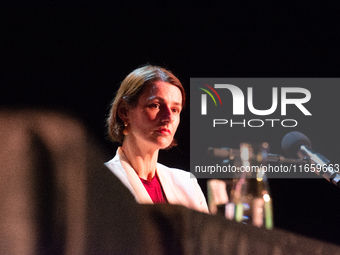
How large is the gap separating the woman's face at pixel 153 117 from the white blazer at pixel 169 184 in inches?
7.1

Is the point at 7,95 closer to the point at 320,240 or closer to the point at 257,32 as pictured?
the point at 257,32

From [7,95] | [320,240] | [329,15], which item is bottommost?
[320,240]

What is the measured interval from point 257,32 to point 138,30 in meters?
1.00

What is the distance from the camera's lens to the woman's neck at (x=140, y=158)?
7.89 feet

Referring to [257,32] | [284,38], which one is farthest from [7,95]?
[284,38]

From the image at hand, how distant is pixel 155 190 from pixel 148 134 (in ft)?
1.34

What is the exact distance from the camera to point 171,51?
8.79ft

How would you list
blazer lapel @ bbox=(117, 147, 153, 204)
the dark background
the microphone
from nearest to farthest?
1. the microphone
2. blazer lapel @ bbox=(117, 147, 153, 204)
3. the dark background

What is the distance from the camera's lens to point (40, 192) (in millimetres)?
2383

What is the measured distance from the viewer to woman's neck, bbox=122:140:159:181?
7.89ft

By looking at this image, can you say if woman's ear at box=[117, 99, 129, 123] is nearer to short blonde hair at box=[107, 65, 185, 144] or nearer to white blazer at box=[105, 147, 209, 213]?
short blonde hair at box=[107, 65, 185, 144]

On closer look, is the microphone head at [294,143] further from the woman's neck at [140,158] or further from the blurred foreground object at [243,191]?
the woman's neck at [140,158]

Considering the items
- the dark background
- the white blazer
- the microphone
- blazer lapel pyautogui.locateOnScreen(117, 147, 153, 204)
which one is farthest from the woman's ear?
the microphone

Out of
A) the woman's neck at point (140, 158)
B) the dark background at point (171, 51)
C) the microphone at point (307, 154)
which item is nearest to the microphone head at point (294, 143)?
the microphone at point (307, 154)
